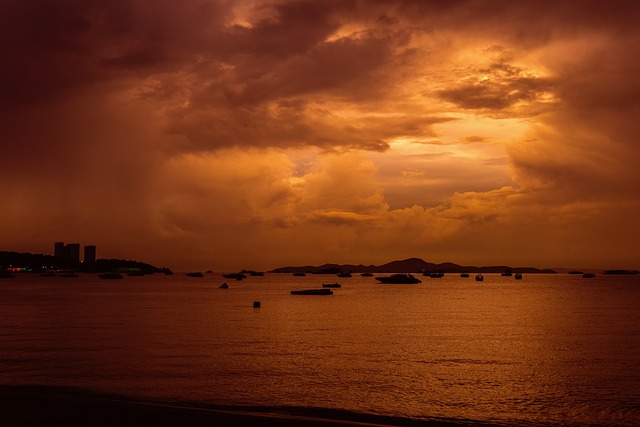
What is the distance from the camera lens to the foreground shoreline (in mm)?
21547

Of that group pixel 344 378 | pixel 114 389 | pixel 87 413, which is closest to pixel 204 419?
pixel 87 413

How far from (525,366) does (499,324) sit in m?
33.1

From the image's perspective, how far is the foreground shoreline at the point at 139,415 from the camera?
21.5 m

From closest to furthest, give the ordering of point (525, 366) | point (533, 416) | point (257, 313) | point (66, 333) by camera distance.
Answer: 1. point (533, 416)
2. point (525, 366)
3. point (66, 333)
4. point (257, 313)

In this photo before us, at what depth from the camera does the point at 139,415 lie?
73.9ft

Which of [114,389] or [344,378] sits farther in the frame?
[344,378]

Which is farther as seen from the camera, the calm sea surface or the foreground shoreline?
the calm sea surface

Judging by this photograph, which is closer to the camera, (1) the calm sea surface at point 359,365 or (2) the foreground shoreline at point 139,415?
(2) the foreground shoreline at point 139,415

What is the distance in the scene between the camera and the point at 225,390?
31016 millimetres

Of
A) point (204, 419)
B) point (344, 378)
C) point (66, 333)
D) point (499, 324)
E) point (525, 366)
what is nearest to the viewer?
point (204, 419)

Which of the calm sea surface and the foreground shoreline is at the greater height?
the foreground shoreline

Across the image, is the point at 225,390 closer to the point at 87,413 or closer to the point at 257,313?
the point at 87,413

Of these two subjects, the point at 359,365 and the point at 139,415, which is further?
the point at 359,365

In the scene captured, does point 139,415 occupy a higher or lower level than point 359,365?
higher
